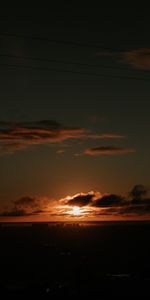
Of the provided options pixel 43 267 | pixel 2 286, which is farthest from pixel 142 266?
pixel 2 286

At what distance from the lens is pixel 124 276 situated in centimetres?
7438

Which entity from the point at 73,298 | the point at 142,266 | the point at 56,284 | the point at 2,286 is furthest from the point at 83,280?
the point at 142,266

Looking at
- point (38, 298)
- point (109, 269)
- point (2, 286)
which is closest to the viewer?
point (38, 298)

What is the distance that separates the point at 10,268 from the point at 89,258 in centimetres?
2198

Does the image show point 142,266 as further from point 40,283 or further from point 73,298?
point 73,298

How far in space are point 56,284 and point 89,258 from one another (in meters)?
42.4

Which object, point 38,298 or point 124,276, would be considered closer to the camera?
point 38,298

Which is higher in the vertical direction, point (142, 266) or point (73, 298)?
point (142, 266)

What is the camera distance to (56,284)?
216 feet

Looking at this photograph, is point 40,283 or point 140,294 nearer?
point 140,294

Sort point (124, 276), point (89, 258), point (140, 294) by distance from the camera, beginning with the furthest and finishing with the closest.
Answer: point (89, 258) → point (124, 276) → point (140, 294)

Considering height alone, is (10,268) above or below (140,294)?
above

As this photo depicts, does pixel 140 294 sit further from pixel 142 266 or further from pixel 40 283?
pixel 142 266

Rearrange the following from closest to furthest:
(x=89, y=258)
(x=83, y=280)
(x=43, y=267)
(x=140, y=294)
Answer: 1. (x=140, y=294)
2. (x=83, y=280)
3. (x=43, y=267)
4. (x=89, y=258)
